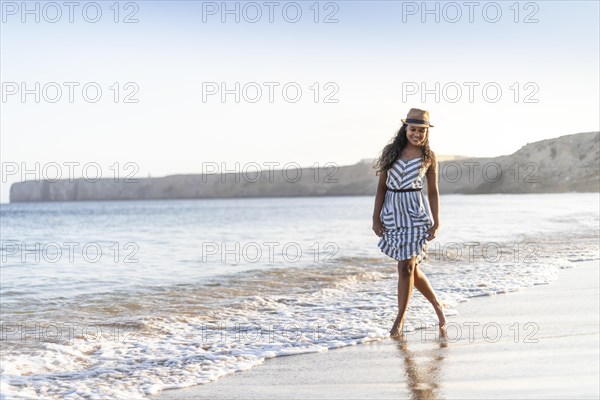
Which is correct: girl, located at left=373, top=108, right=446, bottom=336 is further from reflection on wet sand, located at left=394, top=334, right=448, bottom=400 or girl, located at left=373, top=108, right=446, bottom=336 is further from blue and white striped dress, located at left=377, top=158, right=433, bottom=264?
reflection on wet sand, located at left=394, top=334, right=448, bottom=400

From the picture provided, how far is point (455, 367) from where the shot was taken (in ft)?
14.7

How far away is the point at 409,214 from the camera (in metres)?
5.61

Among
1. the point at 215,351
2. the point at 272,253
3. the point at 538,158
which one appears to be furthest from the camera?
the point at 538,158

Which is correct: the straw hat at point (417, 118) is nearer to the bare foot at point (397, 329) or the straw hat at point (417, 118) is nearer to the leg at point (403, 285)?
the leg at point (403, 285)

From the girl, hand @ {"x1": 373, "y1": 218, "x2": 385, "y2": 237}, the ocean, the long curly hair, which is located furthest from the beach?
the long curly hair

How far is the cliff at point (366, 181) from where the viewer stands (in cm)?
8138

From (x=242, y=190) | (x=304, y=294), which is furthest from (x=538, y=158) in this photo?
(x=304, y=294)

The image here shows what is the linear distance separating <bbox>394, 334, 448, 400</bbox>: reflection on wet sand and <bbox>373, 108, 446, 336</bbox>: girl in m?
0.53

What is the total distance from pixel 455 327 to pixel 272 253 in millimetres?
9389

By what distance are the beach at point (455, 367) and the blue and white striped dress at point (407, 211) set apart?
745 millimetres

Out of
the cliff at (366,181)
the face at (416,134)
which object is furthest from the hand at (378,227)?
the cliff at (366,181)

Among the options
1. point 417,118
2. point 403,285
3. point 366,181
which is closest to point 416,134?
point 417,118

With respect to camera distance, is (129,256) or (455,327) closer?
(455,327)

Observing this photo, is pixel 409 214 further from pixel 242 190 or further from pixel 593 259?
pixel 242 190
